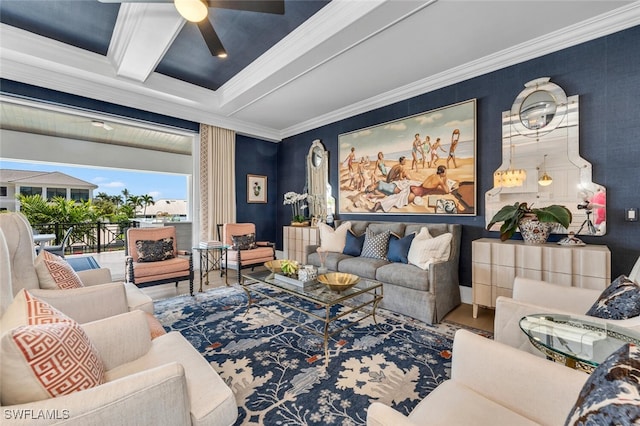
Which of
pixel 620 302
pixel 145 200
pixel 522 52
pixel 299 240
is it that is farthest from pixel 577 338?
pixel 145 200

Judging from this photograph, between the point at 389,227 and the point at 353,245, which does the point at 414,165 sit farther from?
the point at 353,245

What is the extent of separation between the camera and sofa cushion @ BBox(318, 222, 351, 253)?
4.23 m

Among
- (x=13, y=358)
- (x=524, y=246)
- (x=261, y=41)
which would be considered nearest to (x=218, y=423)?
(x=13, y=358)

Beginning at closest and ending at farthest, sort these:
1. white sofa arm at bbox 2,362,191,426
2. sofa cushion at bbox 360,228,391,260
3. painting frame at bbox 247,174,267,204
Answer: white sofa arm at bbox 2,362,191,426 < sofa cushion at bbox 360,228,391,260 < painting frame at bbox 247,174,267,204

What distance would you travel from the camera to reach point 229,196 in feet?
17.6

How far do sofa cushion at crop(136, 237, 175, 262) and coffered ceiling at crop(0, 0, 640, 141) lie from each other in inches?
86.1

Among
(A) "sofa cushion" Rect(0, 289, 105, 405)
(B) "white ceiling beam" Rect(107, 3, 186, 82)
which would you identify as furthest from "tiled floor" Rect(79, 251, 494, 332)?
(B) "white ceiling beam" Rect(107, 3, 186, 82)

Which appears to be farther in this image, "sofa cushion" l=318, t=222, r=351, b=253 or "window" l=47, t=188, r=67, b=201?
"window" l=47, t=188, r=67, b=201

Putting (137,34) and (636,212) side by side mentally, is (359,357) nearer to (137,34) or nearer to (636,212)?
(636,212)

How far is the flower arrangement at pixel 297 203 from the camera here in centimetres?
538

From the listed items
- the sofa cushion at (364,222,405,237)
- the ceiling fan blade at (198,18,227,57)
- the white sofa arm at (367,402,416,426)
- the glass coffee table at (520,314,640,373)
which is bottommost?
the white sofa arm at (367,402,416,426)

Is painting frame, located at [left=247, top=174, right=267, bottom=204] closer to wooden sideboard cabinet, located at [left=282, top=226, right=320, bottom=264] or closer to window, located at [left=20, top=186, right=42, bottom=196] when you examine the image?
wooden sideboard cabinet, located at [left=282, top=226, right=320, bottom=264]

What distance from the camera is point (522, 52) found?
2.97 metres

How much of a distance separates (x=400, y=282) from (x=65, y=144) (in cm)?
807
